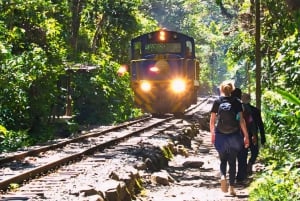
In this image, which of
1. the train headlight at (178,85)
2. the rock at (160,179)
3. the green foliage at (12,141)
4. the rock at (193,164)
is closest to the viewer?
the rock at (160,179)

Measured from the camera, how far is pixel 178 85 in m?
22.0

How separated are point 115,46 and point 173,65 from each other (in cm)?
1114

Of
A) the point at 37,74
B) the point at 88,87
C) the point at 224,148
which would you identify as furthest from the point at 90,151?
the point at 88,87

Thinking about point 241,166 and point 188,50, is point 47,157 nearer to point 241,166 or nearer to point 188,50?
point 241,166

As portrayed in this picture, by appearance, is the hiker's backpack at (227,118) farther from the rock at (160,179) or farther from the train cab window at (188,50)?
the train cab window at (188,50)

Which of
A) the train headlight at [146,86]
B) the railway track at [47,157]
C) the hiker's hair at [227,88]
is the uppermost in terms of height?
the hiker's hair at [227,88]

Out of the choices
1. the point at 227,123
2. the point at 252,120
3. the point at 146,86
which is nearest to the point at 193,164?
the point at 252,120

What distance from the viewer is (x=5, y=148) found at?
45.9 feet

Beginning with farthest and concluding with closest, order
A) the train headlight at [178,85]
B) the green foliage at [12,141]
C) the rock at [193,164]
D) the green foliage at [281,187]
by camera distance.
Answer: the train headlight at [178,85]
the green foliage at [12,141]
the rock at [193,164]
the green foliage at [281,187]

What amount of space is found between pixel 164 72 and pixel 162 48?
51.0 inches

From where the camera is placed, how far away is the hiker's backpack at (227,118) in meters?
7.40

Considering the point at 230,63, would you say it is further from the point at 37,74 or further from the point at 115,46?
the point at 115,46

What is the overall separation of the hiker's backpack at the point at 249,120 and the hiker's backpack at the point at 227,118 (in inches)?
53.9

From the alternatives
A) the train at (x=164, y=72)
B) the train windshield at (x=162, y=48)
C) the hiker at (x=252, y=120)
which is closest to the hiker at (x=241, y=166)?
the hiker at (x=252, y=120)
